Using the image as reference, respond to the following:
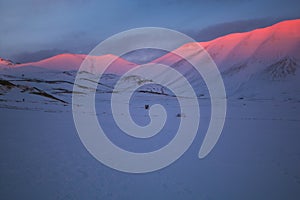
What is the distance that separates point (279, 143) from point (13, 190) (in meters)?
11.5

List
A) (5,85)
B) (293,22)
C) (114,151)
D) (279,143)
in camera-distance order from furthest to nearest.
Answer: (293,22)
(5,85)
(279,143)
(114,151)

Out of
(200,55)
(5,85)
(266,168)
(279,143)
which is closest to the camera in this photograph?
(266,168)

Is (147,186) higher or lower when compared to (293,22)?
lower

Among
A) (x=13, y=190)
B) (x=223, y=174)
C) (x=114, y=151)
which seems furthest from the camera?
(x=114, y=151)

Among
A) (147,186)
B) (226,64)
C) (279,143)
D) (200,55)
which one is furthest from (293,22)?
(147,186)

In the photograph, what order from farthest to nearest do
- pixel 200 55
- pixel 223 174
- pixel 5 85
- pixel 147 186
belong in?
pixel 200 55 < pixel 5 85 < pixel 223 174 < pixel 147 186

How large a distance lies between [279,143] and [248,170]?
4758 millimetres

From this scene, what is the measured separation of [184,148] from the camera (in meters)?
9.54

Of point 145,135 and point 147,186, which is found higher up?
point 147,186

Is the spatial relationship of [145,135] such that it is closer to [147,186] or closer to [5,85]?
[147,186]

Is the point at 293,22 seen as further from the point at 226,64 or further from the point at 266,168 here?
the point at 266,168

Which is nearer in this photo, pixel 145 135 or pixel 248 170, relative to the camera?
pixel 248 170

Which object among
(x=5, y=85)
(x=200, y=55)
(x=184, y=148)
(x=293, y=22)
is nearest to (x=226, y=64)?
(x=200, y=55)

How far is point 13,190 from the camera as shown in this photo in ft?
16.7
